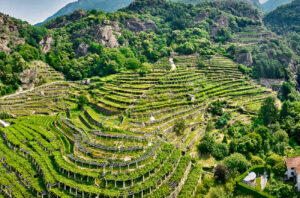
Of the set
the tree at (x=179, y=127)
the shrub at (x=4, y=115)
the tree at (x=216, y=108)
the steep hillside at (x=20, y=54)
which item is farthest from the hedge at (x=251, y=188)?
the steep hillside at (x=20, y=54)

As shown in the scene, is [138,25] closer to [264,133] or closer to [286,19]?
[264,133]

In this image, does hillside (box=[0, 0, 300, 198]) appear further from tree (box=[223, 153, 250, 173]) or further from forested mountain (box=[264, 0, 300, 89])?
forested mountain (box=[264, 0, 300, 89])

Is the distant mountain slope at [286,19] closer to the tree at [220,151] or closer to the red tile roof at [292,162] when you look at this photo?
the red tile roof at [292,162]

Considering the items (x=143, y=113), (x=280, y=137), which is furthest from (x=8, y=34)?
(x=280, y=137)

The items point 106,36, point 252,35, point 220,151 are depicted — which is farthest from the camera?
point 252,35

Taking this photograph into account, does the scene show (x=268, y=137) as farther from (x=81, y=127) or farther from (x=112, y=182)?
(x=81, y=127)
